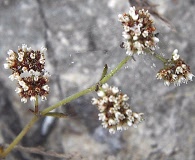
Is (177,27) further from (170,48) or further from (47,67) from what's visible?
(47,67)

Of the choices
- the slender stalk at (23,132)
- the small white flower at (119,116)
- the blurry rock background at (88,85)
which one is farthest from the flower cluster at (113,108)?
the blurry rock background at (88,85)

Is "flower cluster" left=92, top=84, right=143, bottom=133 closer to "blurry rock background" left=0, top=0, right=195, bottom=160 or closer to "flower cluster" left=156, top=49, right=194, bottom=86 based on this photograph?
"flower cluster" left=156, top=49, right=194, bottom=86

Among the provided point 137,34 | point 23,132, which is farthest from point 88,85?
point 137,34

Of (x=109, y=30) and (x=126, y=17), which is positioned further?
(x=109, y=30)

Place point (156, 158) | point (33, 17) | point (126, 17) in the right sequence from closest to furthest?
1. point (126, 17)
2. point (156, 158)
3. point (33, 17)

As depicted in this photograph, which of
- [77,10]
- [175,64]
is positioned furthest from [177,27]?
[175,64]

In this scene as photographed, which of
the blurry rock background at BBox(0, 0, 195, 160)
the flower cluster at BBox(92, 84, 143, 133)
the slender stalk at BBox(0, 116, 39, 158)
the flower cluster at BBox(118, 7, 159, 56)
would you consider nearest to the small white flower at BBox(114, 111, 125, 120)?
the flower cluster at BBox(92, 84, 143, 133)
